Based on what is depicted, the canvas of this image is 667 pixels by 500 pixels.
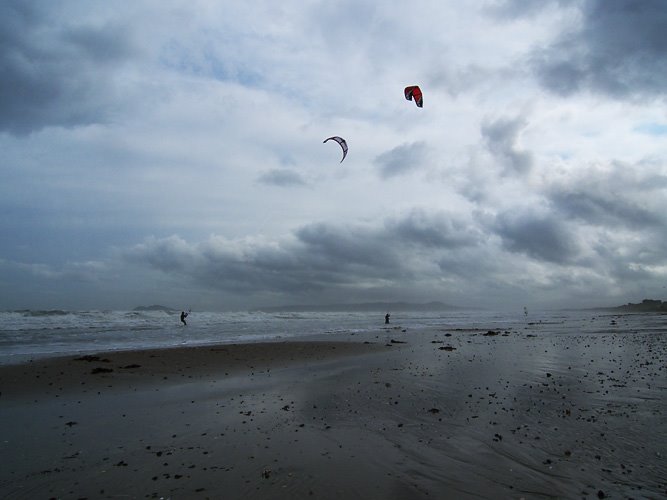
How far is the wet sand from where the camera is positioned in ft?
20.8

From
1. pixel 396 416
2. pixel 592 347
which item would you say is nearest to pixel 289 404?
pixel 396 416

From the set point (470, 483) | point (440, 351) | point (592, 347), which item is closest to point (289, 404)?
point (470, 483)

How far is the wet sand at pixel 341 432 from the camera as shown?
20.8 feet

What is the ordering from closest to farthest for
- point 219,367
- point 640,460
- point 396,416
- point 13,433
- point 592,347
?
Answer: point 640,460 → point 13,433 → point 396,416 → point 219,367 → point 592,347

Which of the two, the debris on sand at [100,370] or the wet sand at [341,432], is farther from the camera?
the debris on sand at [100,370]

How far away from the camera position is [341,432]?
8828mm

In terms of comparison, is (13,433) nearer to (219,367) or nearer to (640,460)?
(219,367)

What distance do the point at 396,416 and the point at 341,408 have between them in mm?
1601

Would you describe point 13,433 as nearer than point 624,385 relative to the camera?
Yes

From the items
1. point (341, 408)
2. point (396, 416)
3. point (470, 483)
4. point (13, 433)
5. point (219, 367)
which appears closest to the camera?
point (470, 483)

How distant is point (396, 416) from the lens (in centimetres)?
991

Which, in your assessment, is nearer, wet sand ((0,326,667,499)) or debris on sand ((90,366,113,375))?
wet sand ((0,326,667,499))

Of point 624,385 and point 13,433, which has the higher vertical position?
point 624,385

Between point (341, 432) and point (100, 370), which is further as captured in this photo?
point (100, 370)
